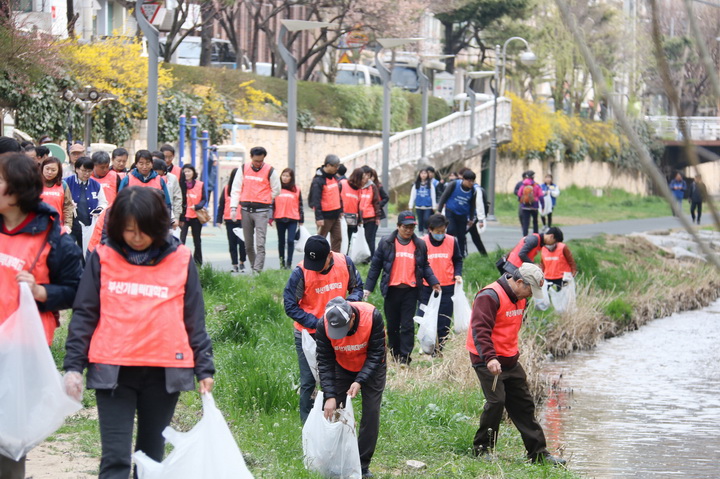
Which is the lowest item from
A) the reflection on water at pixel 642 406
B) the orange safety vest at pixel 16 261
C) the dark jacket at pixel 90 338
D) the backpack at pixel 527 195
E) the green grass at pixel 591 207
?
the reflection on water at pixel 642 406

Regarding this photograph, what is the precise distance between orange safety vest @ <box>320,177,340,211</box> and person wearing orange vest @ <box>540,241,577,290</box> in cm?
294

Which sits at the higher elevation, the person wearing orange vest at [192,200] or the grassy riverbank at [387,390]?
the person wearing orange vest at [192,200]

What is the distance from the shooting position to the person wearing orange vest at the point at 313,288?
824 cm

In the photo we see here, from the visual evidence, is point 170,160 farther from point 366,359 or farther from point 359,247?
point 366,359

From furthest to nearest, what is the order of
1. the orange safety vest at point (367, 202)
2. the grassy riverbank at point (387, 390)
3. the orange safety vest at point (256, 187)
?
the orange safety vest at point (367, 202), the orange safety vest at point (256, 187), the grassy riverbank at point (387, 390)

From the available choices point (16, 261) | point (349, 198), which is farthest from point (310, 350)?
point (349, 198)

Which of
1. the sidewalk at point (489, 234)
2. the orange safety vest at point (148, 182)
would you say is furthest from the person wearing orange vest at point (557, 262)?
the orange safety vest at point (148, 182)

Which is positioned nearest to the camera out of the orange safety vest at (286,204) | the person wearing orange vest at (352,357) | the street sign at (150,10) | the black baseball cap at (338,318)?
the black baseball cap at (338,318)

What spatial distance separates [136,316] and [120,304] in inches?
3.4

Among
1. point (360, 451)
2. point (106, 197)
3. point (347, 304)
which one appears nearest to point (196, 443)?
point (347, 304)

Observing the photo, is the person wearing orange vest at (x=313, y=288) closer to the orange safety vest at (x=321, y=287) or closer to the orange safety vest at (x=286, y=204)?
the orange safety vest at (x=321, y=287)

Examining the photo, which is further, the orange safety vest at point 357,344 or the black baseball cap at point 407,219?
the black baseball cap at point 407,219

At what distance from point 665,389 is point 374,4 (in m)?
27.1

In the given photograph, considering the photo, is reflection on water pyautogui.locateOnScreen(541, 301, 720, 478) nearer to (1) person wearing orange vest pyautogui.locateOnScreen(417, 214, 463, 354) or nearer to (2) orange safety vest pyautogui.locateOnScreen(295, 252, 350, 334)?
(1) person wearing orange vest pyautogui.locateOnScreen(417, 214, 463, 354)
